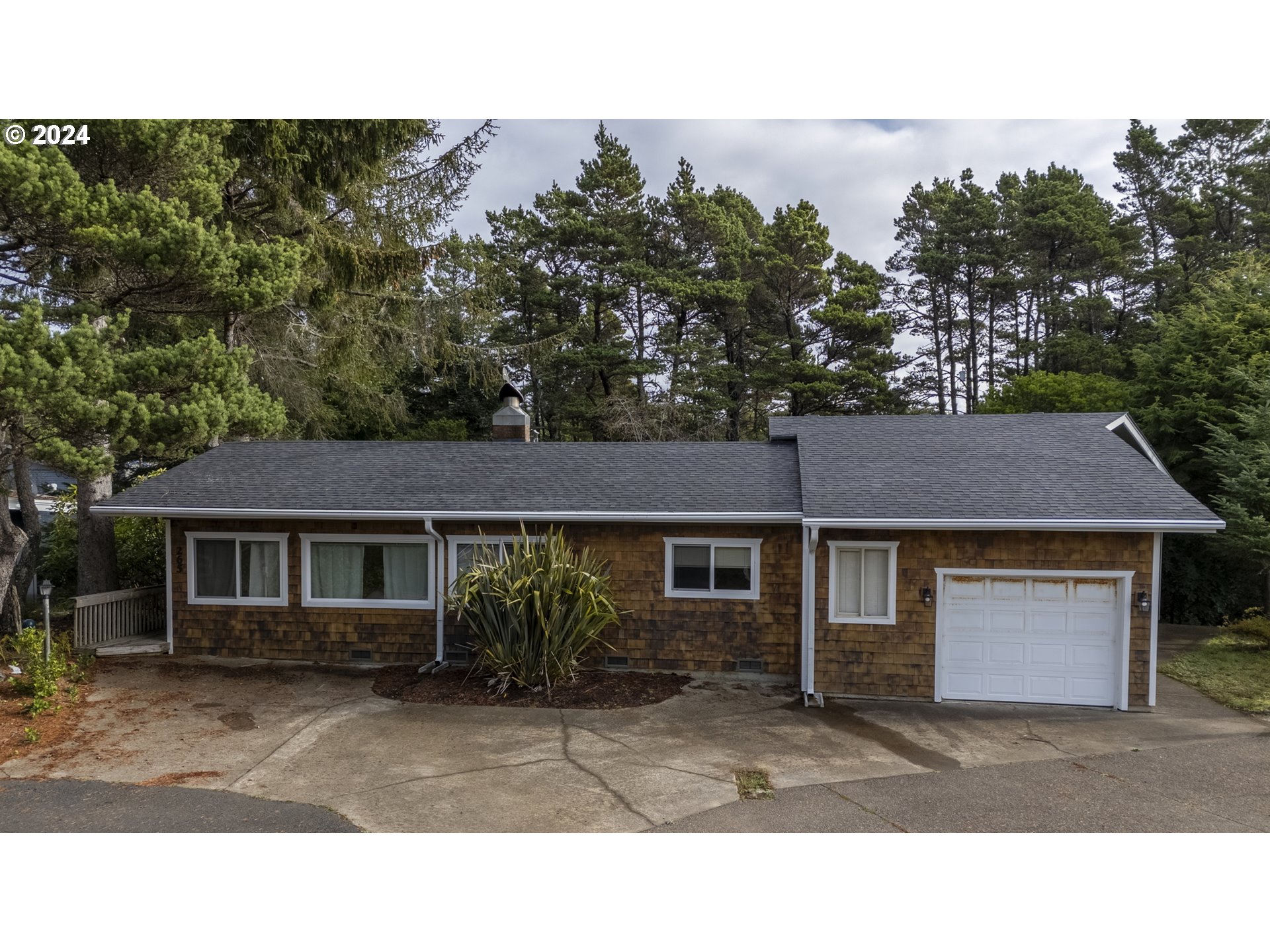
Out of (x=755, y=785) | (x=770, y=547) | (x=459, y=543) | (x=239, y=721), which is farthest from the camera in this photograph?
(x=459, y=543)

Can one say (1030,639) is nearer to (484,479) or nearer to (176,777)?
(484,479)

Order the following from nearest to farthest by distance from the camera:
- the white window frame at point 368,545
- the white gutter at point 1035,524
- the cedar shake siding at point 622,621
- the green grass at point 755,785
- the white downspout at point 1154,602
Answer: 1. the green grass at point 755,785
2. the white gutter at point 1035,524
3. the white downspout at point 1154,602
4. the cedar shake siding at point 622,621
5. the white window frame at point 368,545

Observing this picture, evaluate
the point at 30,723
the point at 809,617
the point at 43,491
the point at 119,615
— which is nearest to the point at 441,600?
the point at 30,723

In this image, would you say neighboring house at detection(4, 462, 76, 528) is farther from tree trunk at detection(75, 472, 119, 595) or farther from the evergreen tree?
the evergreen tree

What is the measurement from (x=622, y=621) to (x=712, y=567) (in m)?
1.39

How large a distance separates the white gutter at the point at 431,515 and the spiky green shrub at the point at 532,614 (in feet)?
2.08

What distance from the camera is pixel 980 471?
9.29m

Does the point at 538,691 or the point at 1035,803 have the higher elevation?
the point at 1035,803

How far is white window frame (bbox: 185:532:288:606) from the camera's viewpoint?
32.8ft

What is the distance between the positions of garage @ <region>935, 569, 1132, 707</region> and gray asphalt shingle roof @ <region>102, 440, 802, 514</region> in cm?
232

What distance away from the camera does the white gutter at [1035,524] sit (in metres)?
7.67

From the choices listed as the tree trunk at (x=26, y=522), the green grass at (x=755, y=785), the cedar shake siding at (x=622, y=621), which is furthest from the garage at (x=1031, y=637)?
the tree trunk at (x=26, y=522)

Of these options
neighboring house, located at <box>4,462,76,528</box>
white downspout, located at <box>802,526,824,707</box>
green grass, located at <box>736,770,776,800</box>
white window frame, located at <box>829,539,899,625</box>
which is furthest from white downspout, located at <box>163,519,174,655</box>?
white window frame, located at <box>829,539,899,625</box>

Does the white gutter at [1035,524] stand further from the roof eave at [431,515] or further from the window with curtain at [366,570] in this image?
the window with curtain at [366,570]
